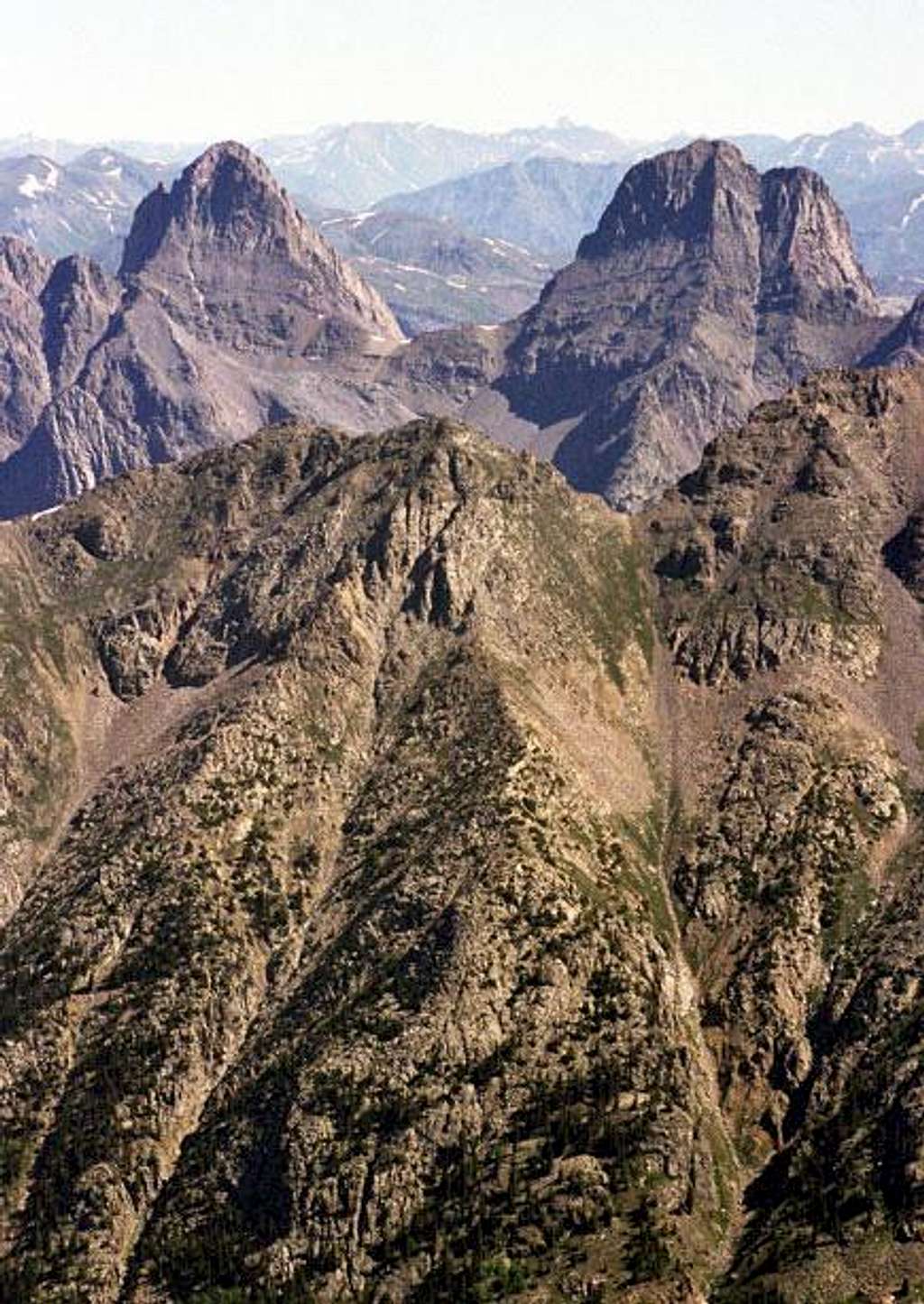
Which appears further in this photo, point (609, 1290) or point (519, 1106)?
point (519, 1106)

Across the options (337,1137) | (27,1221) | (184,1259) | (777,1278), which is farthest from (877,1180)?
(27,1221)

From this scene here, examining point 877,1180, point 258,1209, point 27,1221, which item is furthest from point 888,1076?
point 27,1221

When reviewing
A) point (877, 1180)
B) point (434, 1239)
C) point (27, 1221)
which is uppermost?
point (877, 1180)

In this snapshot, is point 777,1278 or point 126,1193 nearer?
point 777,1278

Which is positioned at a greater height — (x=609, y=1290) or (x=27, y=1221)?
(x=609, y=1290)

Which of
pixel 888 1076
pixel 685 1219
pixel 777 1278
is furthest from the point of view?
pixel 888 1076

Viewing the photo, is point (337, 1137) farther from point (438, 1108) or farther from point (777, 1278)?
point (777, 1278)

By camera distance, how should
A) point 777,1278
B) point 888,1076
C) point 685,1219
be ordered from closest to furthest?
1. point 777,1278
2. point 685,1219
3. point 888,1076

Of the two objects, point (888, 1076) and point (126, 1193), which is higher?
point (888, 1076)

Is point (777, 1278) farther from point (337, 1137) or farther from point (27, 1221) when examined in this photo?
point (27, 1221)
